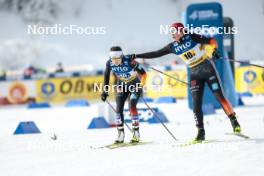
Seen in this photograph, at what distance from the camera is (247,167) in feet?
21.2

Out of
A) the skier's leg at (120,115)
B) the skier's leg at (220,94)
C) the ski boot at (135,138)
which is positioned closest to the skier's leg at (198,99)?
the skier's leg at (220,94)

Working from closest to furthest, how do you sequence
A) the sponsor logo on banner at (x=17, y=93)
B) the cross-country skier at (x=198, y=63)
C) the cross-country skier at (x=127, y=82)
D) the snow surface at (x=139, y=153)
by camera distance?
the snow surface at (x=139, y=153)
the cross-country skier at (x=198, y=63)
the cross-country skier at (x=127, y=82)
the sponsor logo on banner at (x=17, y=93)

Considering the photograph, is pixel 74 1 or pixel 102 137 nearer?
pixel 102 137

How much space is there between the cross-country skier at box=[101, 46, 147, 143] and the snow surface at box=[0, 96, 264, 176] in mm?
516

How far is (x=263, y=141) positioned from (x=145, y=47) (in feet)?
113

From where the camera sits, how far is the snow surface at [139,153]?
22.1 feet

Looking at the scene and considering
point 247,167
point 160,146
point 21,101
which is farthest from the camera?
point 21,101

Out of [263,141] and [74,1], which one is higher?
[74,1]

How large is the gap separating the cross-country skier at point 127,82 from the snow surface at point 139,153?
1.69 ft

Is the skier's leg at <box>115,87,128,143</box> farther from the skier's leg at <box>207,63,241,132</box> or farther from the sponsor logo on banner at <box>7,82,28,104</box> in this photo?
the sponsor logo on banner at <box>7,82,28,104</box>

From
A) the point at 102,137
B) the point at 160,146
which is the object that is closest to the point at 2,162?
the point at 160,146

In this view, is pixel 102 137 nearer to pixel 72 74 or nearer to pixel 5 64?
pixel 72 74

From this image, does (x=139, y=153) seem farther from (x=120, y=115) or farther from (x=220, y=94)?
(x=220, y=94)

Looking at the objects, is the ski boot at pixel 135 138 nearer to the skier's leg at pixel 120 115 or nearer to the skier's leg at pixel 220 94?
the skier's leg at pixel 120 115
